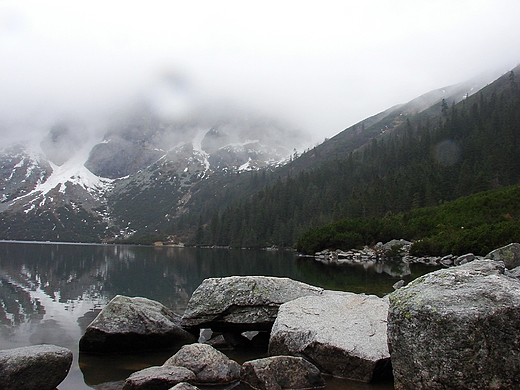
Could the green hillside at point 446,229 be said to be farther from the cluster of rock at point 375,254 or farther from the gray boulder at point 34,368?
the gray boulder at point 34,368

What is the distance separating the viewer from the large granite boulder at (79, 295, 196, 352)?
40.8ft

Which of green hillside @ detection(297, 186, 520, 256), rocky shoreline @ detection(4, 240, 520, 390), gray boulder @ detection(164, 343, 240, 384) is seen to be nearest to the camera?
rocky shoreline @ detection(4, 240, 520, 390)

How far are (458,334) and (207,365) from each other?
6109mm

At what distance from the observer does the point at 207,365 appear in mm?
9859

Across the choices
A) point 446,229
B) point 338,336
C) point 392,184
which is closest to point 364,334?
point 338,336

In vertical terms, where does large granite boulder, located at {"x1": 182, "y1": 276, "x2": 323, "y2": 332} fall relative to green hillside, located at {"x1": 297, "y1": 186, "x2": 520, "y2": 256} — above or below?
above

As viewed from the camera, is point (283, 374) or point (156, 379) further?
point (283, 374)

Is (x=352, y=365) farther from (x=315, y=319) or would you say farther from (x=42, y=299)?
(x=42, y=299)

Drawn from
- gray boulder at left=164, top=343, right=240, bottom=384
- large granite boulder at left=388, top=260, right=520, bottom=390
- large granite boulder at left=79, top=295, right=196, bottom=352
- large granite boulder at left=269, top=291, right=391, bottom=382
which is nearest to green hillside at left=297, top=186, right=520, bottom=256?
large granite boulder at left=269, top=291, right=391, bottom=382

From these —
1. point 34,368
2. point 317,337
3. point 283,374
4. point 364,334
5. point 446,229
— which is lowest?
point 446,229

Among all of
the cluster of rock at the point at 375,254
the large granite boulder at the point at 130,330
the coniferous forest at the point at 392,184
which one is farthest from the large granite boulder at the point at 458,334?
the cluster of rock at the point at 375,254

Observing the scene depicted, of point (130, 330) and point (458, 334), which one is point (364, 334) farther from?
point (130, 330)

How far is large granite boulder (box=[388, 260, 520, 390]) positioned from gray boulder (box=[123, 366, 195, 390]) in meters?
4.94

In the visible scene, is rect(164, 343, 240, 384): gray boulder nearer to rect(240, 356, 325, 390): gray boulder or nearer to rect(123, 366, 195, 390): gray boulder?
rect(123, 366, 195, 390): gray boulder
